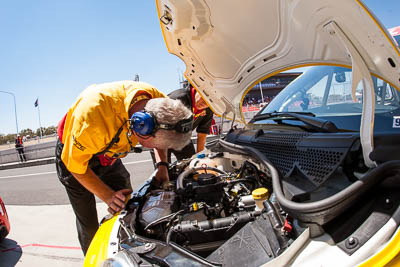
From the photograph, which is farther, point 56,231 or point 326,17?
point 56,231

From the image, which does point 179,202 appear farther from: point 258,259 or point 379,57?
point 379,57

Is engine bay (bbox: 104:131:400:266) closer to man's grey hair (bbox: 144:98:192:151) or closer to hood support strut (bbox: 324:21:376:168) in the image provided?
hood support strut (bbox: 324:21:376:168)

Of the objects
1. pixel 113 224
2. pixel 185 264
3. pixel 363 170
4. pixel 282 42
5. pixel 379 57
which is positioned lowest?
pixel 113 224

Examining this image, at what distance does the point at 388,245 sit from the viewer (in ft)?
2.40

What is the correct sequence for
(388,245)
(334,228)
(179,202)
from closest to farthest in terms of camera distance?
(388,245) → (334,228) → (179,202)

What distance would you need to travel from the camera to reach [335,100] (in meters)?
1.55

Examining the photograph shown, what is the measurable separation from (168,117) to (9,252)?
332 centimetres

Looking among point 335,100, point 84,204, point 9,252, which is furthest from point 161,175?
point 9,252

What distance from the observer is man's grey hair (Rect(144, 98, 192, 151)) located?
5.60 feet

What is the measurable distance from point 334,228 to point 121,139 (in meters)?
1.72

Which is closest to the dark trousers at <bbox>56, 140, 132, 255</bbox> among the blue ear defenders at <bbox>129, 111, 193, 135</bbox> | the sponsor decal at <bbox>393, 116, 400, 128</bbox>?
the blue ear defenders at <bbox>129, 111, 193, 135</bbox>

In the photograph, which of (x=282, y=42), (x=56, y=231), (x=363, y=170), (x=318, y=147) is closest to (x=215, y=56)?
(x=282, y=42)

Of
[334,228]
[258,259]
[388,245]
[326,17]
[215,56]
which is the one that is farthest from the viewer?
[215,56]

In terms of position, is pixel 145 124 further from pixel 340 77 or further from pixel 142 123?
pixel 340 77
